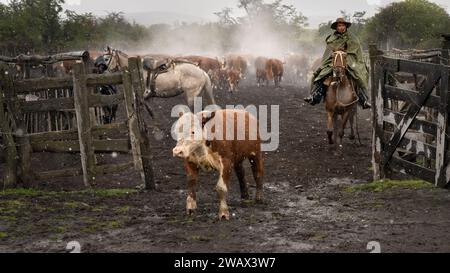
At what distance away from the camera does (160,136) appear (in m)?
16.0

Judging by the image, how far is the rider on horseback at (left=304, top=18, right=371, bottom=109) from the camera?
1397 centimetres

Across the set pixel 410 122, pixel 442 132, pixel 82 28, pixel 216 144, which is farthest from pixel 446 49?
pixel 82 28

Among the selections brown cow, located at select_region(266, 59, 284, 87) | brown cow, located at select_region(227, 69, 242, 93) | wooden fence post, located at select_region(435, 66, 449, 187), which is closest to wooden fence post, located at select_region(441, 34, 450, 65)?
wooden fence post, located at select_region(435, 66, 449, 187)

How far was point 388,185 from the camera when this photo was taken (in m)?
9.81

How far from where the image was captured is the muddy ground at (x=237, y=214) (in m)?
6.75

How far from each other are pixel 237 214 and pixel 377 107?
11.7 feet

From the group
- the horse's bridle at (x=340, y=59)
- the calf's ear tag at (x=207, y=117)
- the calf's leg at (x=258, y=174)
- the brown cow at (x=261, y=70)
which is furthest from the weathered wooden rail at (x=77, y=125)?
the brown cow at (x=261, y=70)

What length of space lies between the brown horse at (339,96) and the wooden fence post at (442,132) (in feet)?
16.5

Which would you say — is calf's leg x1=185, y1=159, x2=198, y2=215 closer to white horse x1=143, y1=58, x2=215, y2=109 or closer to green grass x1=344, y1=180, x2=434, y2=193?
green grass x1=344, y1=180, x2=434, y2=193

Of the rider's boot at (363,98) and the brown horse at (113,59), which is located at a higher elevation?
the brown horse at (113,59)

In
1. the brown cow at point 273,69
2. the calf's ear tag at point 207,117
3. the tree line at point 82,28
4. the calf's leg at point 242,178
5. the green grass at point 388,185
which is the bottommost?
the green grass at point 388,185

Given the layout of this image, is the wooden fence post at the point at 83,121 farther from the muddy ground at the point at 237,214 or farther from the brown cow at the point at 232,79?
the brown cow at the point at 232,79
